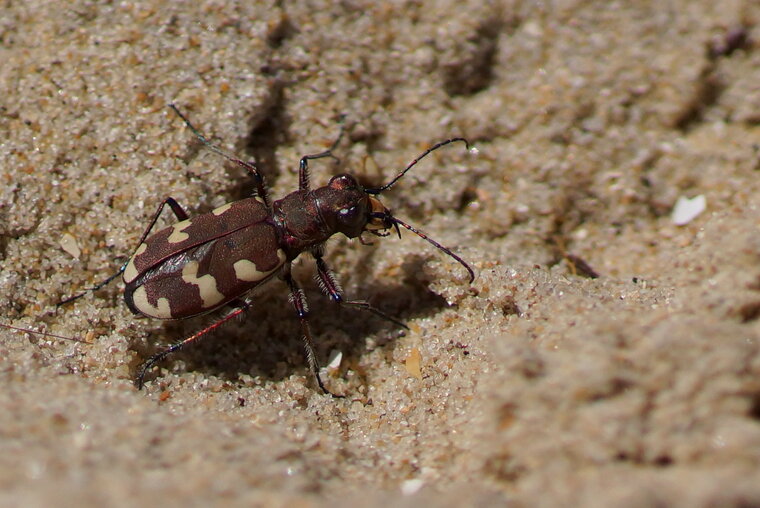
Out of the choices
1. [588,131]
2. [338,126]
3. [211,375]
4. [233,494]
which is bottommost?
[211,375]

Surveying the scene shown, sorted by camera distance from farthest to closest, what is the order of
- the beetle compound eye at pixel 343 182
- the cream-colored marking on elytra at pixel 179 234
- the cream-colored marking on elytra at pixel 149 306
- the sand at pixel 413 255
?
the beetle compound eye at pixel 343 182, the cream-colored marking on elytra at pixel 179 234, the cream-colored marking on elytra at pixel 149 306, the sand at pixel 413 255

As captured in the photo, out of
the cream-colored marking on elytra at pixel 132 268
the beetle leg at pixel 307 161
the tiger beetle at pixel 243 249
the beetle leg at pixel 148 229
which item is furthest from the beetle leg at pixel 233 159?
the cream-colored marking on elytra at pixel 132 268

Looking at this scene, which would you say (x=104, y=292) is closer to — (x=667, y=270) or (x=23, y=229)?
(x=23, y=229)

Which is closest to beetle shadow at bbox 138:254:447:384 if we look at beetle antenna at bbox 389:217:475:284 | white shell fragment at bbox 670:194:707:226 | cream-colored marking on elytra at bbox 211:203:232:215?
beetle antenna at bbox 389:217:475:284

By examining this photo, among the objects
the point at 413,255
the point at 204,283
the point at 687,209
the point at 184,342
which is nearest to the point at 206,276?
the point at 204,283

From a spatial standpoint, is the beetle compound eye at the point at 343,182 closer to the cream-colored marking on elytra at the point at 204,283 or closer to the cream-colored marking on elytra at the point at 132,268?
the cream-colored marking on elytra at the point at 204,283

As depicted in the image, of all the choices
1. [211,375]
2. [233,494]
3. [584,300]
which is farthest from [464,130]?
[233,494]

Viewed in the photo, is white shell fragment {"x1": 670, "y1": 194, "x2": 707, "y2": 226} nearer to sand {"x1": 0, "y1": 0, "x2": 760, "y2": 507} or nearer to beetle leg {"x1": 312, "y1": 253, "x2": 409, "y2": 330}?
sand {"x1": 0, "y1": 0, "x2": 760, "y2": 507}
